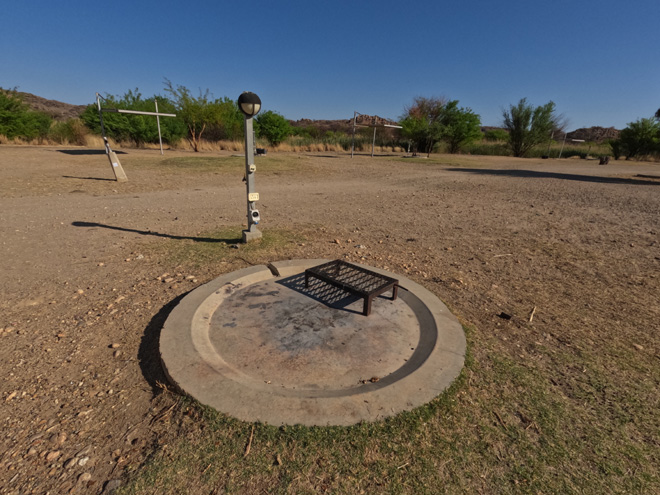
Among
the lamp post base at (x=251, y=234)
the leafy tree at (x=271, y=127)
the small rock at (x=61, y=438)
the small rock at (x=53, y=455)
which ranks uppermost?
the leafy tree at (x=271, y=127)

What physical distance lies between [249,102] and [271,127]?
1159 inches

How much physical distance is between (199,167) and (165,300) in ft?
38.8

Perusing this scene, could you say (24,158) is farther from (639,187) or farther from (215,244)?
(639,187)

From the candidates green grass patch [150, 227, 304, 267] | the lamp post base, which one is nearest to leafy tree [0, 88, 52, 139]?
green grass patch [150, 227, 304, 267]

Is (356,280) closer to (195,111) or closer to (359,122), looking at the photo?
(195,111)

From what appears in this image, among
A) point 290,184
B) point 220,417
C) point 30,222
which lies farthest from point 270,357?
point 290,184

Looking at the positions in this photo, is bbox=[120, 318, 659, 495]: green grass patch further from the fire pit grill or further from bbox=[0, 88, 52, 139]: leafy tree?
bbox=[0, 88, 52, 139]: leafy tree

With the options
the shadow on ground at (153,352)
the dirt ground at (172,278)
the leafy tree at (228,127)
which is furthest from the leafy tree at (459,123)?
the shadow on ground at (153,352)

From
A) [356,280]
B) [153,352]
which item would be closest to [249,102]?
[356,280]

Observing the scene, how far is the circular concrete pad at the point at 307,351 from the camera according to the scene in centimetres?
187

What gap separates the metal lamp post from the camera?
3.80 metres

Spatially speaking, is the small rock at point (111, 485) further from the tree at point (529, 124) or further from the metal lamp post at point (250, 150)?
the tree at point (529, 124)

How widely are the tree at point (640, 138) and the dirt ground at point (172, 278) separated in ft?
100

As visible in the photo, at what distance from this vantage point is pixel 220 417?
70.5 inches
